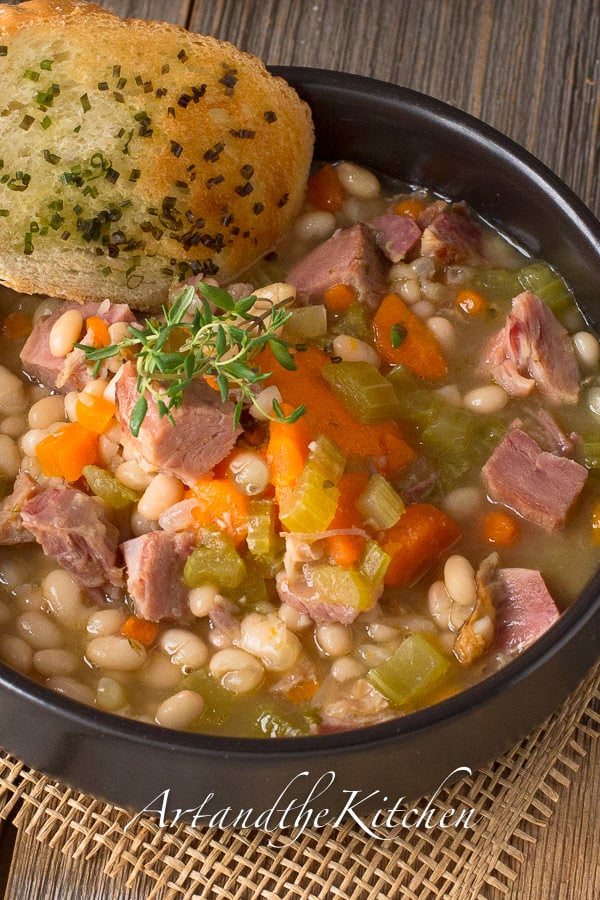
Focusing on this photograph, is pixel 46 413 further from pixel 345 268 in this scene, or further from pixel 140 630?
pixel 345 268

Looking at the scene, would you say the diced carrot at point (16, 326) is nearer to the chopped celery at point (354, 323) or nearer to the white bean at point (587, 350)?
the chopped celery at point (354, 323)

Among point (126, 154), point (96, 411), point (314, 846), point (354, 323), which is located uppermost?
point (126, 154)

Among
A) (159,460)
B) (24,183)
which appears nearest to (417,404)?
(159,460)

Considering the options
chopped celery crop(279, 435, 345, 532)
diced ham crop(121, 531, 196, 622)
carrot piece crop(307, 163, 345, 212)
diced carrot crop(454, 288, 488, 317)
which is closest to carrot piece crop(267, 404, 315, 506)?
chopped celery crop(279, 435, 345, 532)

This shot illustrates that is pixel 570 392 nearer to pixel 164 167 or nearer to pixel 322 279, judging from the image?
pixel 322 279

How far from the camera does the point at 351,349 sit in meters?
3.63

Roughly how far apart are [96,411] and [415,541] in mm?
1050

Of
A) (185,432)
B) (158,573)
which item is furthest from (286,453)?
(158,573)

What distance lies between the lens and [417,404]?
3.68 metres

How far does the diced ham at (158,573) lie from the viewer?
3279mm

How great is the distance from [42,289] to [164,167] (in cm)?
58

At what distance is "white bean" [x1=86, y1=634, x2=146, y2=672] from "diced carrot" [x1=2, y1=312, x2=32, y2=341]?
1.20 metres

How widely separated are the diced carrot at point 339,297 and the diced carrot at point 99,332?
0.75m

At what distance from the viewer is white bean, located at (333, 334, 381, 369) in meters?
3.63
